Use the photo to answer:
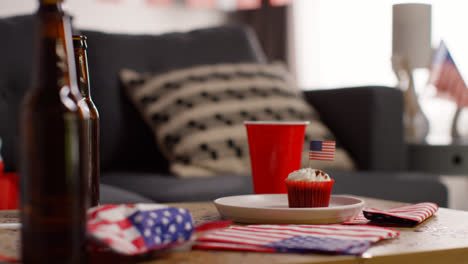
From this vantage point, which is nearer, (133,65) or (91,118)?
(91,118)

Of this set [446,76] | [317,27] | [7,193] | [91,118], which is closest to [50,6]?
[91,118]

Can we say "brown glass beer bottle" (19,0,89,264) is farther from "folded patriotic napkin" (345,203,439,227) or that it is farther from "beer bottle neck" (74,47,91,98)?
"folded patriotic napkin" (345,203,439,227)

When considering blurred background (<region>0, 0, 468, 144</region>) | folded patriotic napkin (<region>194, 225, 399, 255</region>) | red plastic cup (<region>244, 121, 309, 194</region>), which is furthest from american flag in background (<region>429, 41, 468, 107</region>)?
folded patriotic napkin (<region>194, 225, 399, 255</region>)

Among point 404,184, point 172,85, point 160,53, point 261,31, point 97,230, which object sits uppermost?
point 261,31

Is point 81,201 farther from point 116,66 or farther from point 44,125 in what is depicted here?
point 116,66

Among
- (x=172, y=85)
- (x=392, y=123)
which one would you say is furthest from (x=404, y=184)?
(x=172, y=85)

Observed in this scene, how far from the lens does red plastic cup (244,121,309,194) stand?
91cm

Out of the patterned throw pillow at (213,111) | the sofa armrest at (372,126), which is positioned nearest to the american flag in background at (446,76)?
the sofa armrest at (372,126)

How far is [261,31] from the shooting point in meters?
3.93

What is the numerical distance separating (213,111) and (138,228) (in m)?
1.33

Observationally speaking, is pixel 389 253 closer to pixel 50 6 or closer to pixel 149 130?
pixel 50 6

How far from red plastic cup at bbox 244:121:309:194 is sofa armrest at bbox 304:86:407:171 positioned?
1.03m

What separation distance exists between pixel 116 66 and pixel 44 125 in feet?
5.22

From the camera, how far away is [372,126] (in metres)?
1.89
